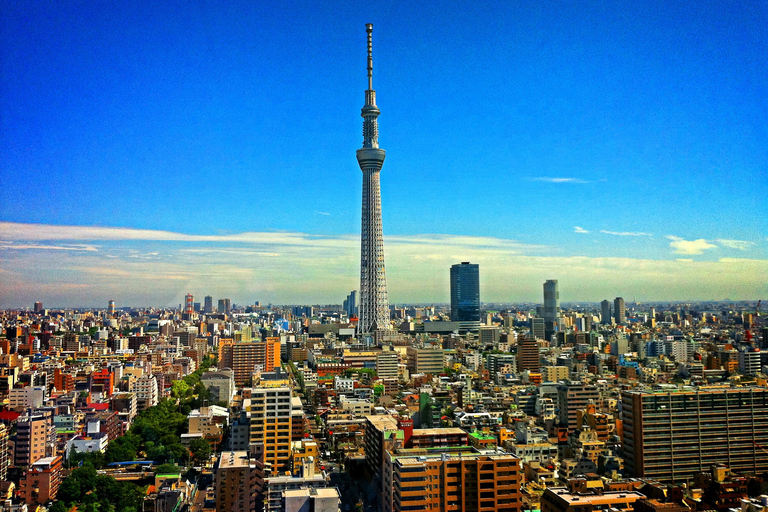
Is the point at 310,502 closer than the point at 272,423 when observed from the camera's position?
Yes

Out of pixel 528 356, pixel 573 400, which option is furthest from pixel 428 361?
pixel 573 400

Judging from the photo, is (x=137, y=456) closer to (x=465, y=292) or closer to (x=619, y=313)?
(x=619, y=313)

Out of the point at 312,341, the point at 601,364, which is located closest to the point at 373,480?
the point at 601,364

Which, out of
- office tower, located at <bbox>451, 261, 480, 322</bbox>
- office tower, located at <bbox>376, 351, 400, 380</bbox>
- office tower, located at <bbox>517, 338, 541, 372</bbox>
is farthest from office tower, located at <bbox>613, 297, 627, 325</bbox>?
office tower, located at <bbox>451, 261, 480, 322</bbox>

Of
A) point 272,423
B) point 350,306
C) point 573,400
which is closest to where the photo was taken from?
point 272,423

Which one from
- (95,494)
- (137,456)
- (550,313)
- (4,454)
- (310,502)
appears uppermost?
(550,313)

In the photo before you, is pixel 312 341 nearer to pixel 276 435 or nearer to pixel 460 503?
pixel 276 435

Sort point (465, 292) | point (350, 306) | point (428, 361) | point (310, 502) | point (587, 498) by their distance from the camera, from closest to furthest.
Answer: point (310, 502), point (587, 498), point (428, 361), point (465, 292), point (350, 306)

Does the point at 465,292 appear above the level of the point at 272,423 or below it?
above
